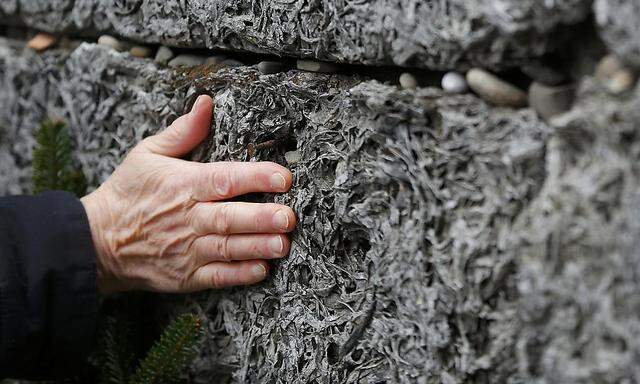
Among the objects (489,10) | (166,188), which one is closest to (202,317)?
(166,188)

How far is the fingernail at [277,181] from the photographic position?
1140 millimetres

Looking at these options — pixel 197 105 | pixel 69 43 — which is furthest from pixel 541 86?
pixel 69 43

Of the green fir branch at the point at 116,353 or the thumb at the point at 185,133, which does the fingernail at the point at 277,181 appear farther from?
the green fir branch at the point at 116,353

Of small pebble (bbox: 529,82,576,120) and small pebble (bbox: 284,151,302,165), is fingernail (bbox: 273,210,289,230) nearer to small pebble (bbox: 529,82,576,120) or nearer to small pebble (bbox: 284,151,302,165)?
Result: small pebble (bbox: 284,151,302,165)

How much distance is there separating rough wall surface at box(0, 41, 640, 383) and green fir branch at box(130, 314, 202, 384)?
8 centimetres

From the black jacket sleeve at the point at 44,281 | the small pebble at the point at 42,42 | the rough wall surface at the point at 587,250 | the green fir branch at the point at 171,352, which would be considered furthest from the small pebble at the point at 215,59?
the rough wall surface at the point at 587,250

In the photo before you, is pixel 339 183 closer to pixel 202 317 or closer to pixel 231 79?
pixel 231 79

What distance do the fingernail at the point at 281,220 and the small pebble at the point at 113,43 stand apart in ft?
2.04

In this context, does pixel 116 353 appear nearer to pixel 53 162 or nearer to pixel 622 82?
pixel 53 162

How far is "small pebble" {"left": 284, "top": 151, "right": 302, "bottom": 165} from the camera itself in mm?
1156

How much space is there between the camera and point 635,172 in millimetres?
699

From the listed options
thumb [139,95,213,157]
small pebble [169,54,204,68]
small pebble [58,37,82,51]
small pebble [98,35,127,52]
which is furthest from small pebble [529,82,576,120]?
small pebble [58,37,82,51]

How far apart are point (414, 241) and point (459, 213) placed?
8cm

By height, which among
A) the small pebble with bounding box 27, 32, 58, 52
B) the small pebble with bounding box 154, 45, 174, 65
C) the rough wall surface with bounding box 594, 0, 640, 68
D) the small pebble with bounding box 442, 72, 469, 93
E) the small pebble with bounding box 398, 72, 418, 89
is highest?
the rough wall surface with bounding box 594, 0, 640, 68
